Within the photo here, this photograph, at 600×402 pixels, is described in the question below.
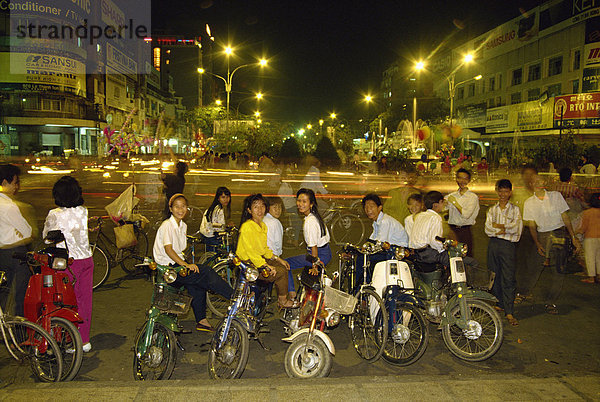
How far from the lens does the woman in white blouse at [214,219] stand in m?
7.19

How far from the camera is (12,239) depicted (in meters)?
5.17

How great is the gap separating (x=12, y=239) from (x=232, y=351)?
2774 millimetres

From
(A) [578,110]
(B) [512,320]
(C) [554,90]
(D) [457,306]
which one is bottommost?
(B) [512,320]

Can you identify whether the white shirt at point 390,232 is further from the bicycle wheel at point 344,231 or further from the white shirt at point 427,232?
the bicycle wheel at point 344,231

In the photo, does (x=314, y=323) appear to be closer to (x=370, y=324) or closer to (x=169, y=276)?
(x=370, y=324)

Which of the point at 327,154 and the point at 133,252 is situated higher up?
the point at 327,154

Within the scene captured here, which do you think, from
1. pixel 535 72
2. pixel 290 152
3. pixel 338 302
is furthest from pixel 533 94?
pixel 338 302

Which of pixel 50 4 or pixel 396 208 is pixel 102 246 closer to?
pixel 396 208

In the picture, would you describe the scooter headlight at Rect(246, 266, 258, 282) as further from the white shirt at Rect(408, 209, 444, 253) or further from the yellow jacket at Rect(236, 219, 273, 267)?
the white shirt at Rect(408, 209, 444, 253)

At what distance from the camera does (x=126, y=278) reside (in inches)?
326

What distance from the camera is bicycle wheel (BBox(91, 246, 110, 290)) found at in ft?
24.9

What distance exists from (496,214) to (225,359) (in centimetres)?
409

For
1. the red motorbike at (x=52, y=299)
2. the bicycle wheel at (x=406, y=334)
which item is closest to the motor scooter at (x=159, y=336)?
the red motorbike at (x=52, y=299)

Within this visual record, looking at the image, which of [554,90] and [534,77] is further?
[534,77]
